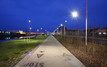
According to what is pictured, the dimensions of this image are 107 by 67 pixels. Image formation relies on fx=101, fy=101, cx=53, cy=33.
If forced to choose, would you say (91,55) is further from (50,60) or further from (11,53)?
(11,53)

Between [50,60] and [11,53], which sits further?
[11,53]

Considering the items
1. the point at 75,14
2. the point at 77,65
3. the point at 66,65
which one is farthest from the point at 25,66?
the point at 75,14

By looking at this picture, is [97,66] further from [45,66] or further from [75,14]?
[75,14]

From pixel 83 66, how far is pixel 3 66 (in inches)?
189

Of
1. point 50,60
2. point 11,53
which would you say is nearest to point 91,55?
point 50,60

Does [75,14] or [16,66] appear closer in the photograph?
[16,66]

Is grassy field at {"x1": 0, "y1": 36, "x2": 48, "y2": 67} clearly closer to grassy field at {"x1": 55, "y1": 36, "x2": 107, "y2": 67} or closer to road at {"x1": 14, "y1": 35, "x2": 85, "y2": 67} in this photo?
road at {"x1": 14, "y1": 35, "x2": 85, "y2": 67}

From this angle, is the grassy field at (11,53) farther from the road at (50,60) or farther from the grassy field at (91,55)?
the grassy field at (91,55)

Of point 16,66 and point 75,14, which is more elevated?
point 75,14

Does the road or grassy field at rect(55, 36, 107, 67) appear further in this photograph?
grassy field at rect(55, 36, 107, 67)

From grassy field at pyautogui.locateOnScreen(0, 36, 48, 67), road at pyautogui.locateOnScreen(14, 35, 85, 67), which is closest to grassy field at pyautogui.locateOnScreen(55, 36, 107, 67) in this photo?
road at pyautogui.locateOnScreen(14, 35, 85, 67)

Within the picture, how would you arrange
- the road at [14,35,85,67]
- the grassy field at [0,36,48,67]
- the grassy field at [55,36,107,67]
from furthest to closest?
the grassy field at [0,36,48,67], the grassy field at [55,36,107,67], the road at [14,35,85,67]

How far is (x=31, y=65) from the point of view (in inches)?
247

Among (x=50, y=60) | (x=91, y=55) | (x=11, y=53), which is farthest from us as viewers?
(x=11, y=53)
